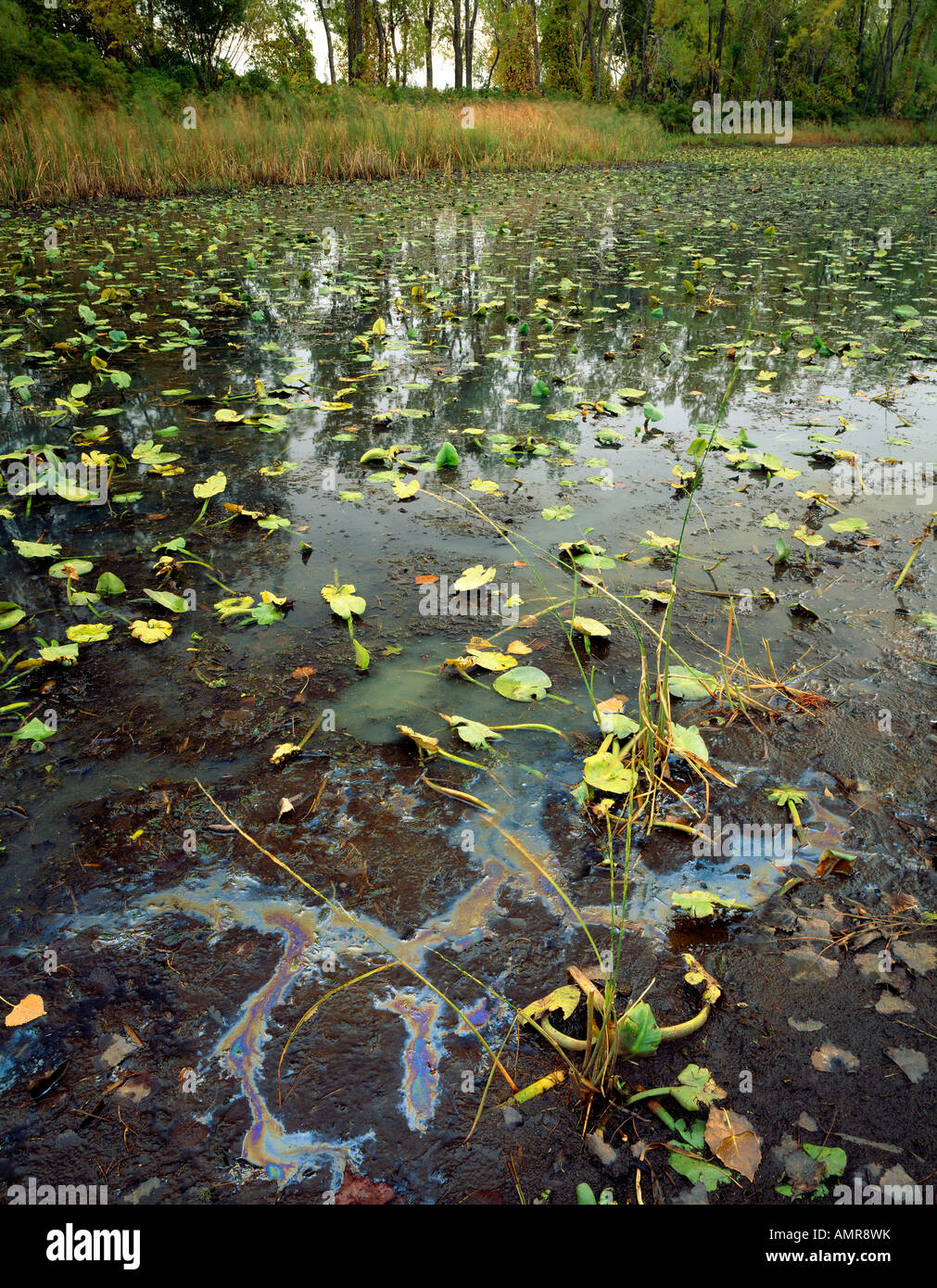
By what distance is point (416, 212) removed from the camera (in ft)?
34.8

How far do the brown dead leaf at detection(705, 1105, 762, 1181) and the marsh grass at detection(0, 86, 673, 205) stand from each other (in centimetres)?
1322

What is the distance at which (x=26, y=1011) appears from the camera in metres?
1.18

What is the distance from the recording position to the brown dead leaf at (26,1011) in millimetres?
1168

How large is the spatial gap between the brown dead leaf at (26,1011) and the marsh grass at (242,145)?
1257 centimetres

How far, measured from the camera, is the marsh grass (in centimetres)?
1024

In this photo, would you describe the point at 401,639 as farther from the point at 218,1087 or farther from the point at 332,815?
the point at 218,1087

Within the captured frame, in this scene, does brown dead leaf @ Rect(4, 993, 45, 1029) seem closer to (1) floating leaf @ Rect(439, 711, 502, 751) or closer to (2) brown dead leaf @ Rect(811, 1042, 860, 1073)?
(1) floating leaf @ Rect(439, 711, 502, 751)

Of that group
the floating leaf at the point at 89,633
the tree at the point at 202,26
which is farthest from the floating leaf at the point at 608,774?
the tree at the point at 202,26

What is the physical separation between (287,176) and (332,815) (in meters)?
14.3

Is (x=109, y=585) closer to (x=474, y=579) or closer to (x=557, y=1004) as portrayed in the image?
(x=474, y=579)

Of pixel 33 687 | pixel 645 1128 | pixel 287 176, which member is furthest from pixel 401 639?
pixel 287 176

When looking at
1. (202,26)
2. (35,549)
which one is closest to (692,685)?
(35,549)

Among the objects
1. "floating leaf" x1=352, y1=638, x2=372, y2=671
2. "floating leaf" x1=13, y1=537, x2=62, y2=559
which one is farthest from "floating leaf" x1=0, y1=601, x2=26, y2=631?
"floating leaf" x1=352, y1=638, x2=372, y2=671

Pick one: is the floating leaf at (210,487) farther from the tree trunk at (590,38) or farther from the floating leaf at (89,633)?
the tree trunk at (590,38)
